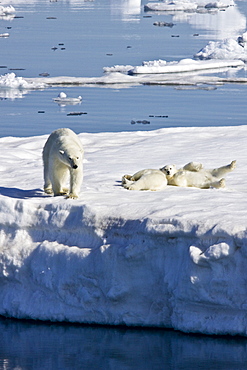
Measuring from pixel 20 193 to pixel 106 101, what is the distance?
1263 cm

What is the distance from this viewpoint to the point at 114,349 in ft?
22.9

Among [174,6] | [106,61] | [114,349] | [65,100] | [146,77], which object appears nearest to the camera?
[114,349]

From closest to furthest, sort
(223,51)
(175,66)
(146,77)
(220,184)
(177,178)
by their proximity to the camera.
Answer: (220,184) < (177,178) < (146,77) < (175,66) < (223,51)

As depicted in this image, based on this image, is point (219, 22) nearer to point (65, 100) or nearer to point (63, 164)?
point (65, 100)

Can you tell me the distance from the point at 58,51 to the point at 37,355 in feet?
84.4

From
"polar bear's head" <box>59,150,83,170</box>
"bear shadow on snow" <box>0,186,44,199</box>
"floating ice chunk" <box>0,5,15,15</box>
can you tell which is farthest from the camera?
"floating ice chunk" <box>0,5,15,15</box>

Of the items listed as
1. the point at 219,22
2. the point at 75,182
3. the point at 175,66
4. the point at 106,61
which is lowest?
the point at 106,61

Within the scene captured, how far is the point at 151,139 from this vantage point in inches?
520

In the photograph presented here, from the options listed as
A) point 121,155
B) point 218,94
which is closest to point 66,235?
Result: point 121,155

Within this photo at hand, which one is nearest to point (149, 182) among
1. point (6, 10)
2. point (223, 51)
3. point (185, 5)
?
point (223, 51)

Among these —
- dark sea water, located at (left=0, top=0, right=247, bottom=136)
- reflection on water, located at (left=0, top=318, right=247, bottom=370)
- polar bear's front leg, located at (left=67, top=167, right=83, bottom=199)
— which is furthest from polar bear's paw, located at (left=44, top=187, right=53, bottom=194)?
dark sea water, located at (left=0, top=0, right=247, bottom=136)

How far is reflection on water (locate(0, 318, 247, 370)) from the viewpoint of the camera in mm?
6703

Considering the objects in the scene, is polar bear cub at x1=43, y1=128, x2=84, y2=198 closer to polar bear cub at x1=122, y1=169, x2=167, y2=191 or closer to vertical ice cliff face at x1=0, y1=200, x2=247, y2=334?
vertical ice cliff face at x1=0, y1=200, x2=247, y2=334

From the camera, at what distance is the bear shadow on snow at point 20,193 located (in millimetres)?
8523
